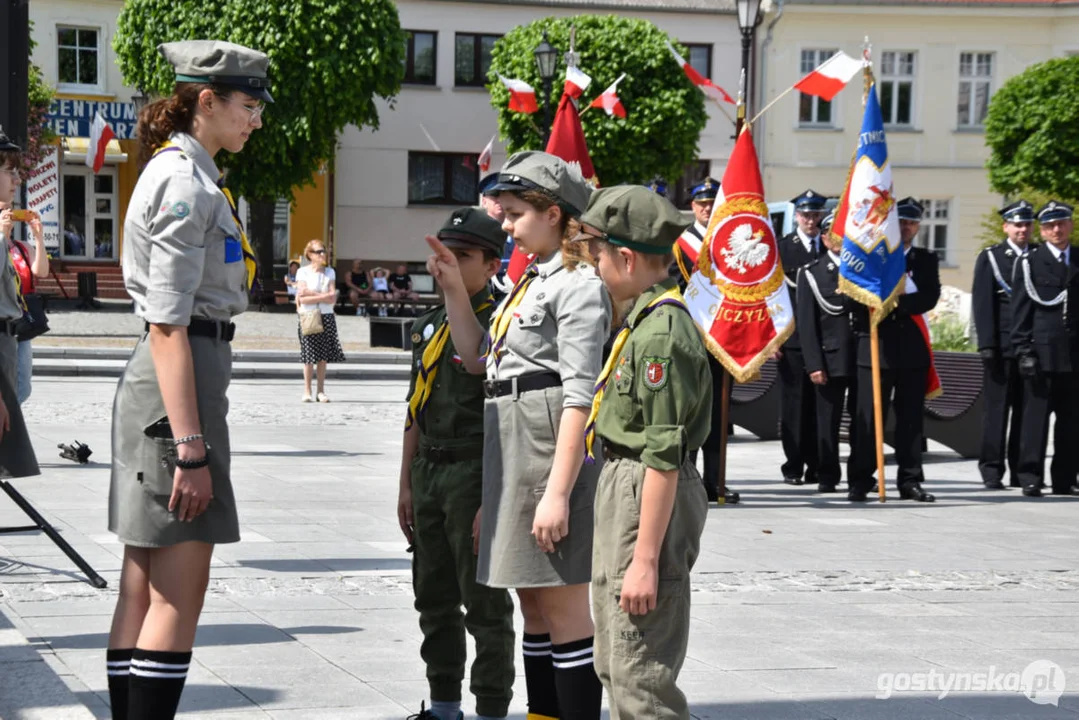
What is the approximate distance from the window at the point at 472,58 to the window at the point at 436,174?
7.27ft

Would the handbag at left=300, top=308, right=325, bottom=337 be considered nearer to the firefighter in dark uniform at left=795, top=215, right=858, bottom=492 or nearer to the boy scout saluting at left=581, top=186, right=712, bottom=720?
the firefighter in dark uniform at left=795, top=215, right=858, bottom=492

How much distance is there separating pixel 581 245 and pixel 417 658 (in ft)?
6.74

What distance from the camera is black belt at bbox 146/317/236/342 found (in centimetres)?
380

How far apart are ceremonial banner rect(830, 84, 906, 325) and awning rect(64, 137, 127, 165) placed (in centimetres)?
3243

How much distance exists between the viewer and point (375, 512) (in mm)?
9383

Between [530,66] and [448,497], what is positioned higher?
[530,66]

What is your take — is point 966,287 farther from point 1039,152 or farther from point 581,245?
point 581,245

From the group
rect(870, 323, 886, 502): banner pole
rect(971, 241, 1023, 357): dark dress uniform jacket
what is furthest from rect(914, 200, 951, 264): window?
rect(870, 323, 886, 502): banner pole

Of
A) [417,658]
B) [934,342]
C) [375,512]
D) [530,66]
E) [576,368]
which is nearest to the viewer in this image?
[576,368]

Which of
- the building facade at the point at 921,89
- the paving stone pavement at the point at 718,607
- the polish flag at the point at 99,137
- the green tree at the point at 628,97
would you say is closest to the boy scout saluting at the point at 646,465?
the paving stone pavement at the point at 718,607

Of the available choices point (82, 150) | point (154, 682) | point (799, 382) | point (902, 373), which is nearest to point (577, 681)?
point (154, 682)

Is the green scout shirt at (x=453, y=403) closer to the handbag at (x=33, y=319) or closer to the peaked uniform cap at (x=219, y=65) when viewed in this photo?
the peaked uniform cap at (x=219, y=65)

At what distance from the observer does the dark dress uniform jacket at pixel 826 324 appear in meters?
11.1

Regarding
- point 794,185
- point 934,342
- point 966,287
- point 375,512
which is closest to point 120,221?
point 794,185
